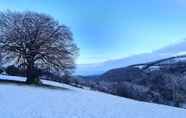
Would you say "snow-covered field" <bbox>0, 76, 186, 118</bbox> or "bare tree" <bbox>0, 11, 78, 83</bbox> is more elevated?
"bare tree" <bbox>0, 11, 78, 83</bbox>

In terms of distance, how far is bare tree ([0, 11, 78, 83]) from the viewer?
138ft

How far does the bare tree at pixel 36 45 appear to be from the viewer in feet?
138

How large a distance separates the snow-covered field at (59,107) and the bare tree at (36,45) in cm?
410

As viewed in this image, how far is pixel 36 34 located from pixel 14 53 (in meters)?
3.49

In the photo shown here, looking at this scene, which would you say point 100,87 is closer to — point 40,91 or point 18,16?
point 18,16

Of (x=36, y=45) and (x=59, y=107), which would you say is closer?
(x=59, y=107)

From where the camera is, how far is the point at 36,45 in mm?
42000

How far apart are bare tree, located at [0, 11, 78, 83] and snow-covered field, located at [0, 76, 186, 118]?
4097 mm

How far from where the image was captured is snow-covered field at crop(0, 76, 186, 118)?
23.2m

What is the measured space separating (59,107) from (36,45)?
51.9 feet

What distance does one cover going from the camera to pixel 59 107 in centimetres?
2761

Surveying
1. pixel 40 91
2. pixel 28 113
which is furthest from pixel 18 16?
pixel 28 113

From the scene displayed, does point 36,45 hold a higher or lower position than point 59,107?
higher

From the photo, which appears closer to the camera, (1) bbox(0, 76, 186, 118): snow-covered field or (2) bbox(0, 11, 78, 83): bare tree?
(1) bbox(0, 76, 186, 118): snow-covered field
